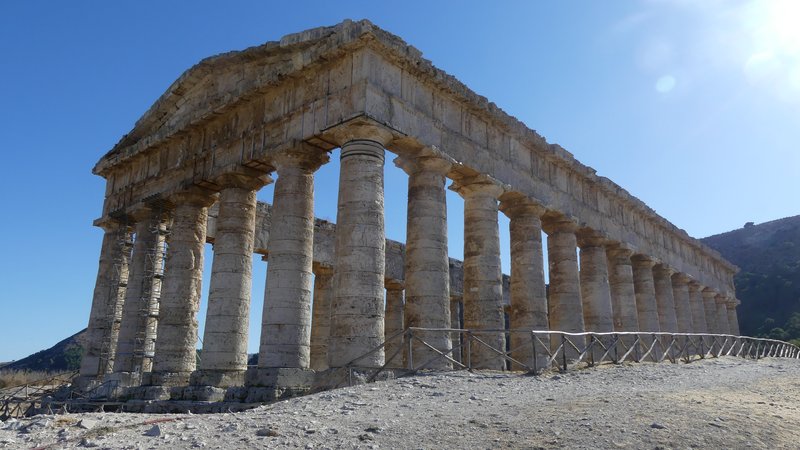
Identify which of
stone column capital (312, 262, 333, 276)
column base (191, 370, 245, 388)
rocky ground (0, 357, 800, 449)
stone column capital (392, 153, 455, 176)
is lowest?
rocky ground (0, 357, 800, 449)

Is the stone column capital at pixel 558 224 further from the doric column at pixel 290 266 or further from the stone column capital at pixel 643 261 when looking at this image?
the doric column at pixel 290 266

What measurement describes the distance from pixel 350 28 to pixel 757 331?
210 feet

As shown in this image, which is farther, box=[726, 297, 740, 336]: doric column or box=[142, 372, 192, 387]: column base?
box=[726, 297, 740, 336]: doric column

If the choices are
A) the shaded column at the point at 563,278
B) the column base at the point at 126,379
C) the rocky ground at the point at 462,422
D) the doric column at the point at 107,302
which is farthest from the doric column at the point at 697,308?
the doric column at the point at 107,302

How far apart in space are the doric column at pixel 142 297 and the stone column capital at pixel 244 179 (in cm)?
409

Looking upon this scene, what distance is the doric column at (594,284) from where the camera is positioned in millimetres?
24625

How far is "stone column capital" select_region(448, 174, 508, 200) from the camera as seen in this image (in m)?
19.2

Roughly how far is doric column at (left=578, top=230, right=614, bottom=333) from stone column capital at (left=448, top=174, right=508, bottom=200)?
722cm

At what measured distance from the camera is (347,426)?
8.65 meters

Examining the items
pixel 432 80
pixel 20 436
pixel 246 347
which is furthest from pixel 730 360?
pixel 20 436

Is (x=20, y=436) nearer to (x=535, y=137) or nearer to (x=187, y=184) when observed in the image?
(x=187, y=184)

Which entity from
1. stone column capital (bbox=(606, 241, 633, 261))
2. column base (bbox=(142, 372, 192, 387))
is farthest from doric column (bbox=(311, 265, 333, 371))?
stone column capital (bbox=(606, 241, 633, 261))

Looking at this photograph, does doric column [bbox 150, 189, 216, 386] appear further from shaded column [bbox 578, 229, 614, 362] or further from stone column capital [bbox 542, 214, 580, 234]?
shaded column [bbox 578, 229, 614, 362]

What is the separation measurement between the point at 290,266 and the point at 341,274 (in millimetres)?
2050
